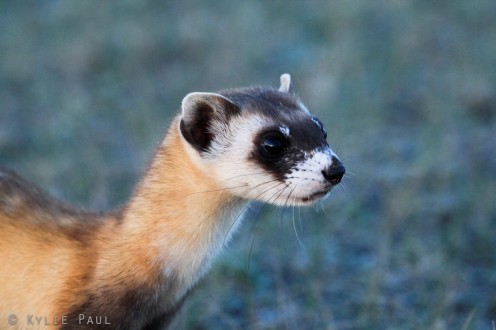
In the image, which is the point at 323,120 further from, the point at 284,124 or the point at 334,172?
the point at 334,172

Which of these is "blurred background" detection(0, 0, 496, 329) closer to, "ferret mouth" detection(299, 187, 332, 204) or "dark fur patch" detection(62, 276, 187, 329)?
"dark fur patch" detection(62, 276, 187, 329)

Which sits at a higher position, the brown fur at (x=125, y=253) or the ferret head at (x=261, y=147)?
the ferret head at (x=261, y=147)

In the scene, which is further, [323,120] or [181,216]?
[323,120]

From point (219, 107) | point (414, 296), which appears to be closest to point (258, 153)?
point (219, 107)

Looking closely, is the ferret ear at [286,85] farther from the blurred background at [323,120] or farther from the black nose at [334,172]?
the black nose at [334,172]

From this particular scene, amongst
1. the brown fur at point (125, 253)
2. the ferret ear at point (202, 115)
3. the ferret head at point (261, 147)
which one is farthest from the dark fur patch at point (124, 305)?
the ferret ear at point (202, 115)

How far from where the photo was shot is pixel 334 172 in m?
3.80

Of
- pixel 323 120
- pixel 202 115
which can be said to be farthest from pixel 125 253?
pixel 323 120

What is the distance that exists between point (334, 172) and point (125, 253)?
3.74ft

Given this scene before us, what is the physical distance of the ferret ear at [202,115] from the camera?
4.02 metres

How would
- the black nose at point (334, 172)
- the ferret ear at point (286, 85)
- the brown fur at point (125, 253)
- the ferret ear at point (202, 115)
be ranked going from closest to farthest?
the black nose at point (334, 172) → the brown fur at point (125, 253) → the ferret ear at point (202, 115) → the ferret ear at point (286, 85)

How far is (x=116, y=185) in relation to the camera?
715 centimetres

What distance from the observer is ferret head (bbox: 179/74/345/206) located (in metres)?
3.86

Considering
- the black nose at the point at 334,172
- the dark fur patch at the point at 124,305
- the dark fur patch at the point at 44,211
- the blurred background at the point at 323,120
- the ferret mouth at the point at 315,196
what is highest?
the black nose at the point at 334,172
